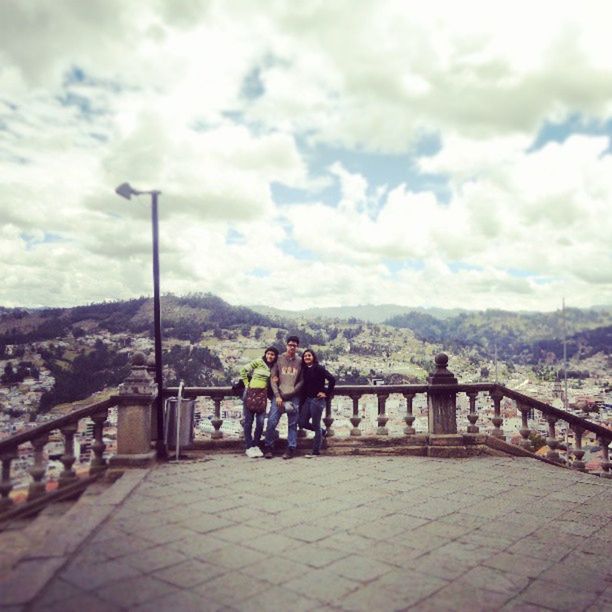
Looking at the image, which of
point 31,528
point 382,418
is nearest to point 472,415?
point 382,418

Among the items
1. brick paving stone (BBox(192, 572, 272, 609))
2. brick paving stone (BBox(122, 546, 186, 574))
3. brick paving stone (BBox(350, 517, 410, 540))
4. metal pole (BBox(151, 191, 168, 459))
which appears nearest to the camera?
brick paving stone (BBox(192, 572, 272, 609))

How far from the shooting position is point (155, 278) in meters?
8.35

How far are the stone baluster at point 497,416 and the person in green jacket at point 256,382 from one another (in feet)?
13.3

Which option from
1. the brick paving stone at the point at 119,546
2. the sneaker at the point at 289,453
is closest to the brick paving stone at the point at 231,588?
the brick paving stone at the point at 119,546

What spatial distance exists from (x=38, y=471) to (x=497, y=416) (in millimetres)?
7352

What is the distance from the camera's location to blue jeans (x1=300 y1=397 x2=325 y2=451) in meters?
8.75

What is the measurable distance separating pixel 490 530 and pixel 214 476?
368cm

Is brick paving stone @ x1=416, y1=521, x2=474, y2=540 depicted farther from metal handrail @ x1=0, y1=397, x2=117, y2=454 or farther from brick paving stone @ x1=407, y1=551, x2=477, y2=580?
metal handrail @ x1=0, y1=397, x2=117, y2=454

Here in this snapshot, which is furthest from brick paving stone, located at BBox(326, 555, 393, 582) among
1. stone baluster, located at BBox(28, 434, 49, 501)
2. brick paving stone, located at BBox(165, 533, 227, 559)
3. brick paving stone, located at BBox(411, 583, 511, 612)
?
stone baluster, located at BBox(28, 434, 49, 501)

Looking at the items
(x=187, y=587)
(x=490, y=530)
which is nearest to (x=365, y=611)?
(x=187, y=587)

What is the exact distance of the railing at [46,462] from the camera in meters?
6.19

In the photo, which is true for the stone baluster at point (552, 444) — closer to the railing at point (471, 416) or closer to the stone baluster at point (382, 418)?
the railing at point (471, 416)

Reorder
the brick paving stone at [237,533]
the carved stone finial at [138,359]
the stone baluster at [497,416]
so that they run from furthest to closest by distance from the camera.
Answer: the stone baluster at [497,416] < the carved stone finial at [138,359] < the brick paving stone at [237,533]

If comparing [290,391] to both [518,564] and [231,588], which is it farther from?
[231,588]
